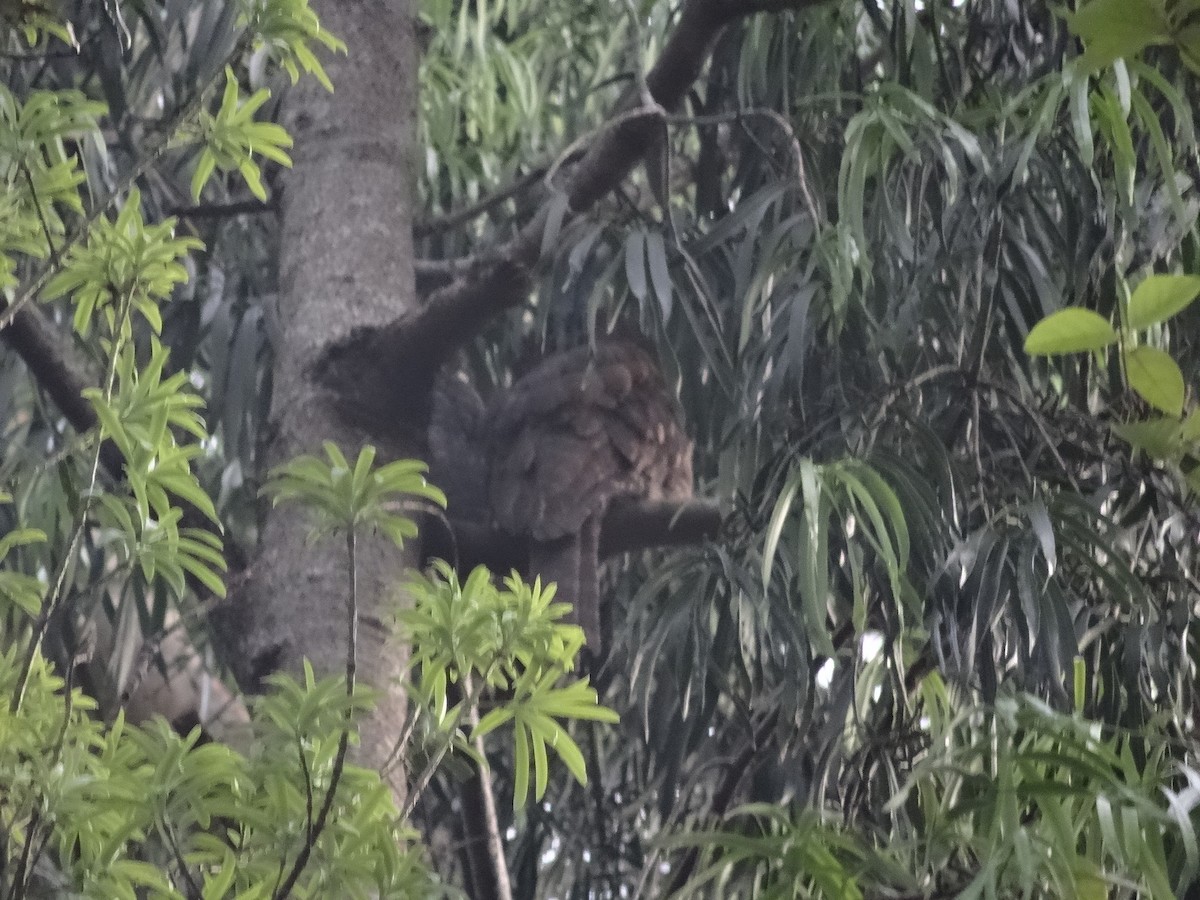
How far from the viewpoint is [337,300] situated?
5.38ft

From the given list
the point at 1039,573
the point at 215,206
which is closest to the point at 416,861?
the point at 1039,573

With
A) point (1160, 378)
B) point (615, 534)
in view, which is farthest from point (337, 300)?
point (1160, 378)

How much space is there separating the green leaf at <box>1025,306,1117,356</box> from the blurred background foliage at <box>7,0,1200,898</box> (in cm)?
14

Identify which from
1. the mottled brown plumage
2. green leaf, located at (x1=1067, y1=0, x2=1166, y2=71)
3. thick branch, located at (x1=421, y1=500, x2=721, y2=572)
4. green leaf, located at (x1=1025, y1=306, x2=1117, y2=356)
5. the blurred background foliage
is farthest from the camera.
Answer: the mottled brown plumage

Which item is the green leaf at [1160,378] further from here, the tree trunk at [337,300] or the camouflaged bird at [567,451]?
the camouflaged bird at [567,451]

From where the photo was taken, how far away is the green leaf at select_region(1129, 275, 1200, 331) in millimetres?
667

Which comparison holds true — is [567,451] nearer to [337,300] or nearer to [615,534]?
[615,534]

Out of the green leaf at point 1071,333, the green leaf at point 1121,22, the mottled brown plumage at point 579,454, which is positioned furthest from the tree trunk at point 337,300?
the green leaf at point 1121,22

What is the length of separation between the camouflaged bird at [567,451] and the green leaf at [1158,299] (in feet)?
4.14

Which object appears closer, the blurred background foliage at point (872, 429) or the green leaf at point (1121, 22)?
the green leaf at point (1121, 22)

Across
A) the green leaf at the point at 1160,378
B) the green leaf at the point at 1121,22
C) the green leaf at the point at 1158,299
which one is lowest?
the green leaf at the point at 1160,378

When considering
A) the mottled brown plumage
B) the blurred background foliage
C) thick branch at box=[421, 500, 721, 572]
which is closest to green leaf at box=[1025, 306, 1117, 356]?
the blurred background foliage

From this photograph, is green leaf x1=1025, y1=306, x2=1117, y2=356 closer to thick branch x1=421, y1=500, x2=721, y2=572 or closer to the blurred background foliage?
the blurred background foliage

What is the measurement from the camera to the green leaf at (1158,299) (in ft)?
2.19
